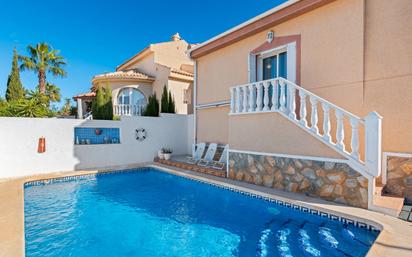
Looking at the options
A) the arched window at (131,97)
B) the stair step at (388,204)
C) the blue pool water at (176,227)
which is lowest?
the blue pool water at (176,227)

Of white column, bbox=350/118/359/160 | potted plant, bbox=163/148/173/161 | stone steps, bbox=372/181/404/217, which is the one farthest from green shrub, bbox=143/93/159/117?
stone steps, bbox=372/181/404/217

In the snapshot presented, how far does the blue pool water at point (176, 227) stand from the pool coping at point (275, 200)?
0.27 m

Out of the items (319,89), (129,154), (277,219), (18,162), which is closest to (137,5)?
(129,154)

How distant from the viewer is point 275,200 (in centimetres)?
729

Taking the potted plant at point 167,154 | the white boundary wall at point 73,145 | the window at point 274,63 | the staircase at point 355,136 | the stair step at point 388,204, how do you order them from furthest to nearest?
the potted plant at point 167,154 → the white boundary wall at point 73,145 → the window at point 274,63 → the staircase at point 355,136 → the stair step at point 388,204

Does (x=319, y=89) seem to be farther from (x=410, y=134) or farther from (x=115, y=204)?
(x=115, y=204)

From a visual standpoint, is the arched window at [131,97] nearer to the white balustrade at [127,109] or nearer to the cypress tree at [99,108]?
the white balustrade at [127,109]

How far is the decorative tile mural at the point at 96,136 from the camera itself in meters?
12.5

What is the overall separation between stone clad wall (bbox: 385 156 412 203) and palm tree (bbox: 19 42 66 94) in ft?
99.5

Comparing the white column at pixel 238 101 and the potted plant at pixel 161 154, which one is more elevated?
the white column at pixel 238 101

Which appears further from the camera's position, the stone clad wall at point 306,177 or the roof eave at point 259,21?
the roof eave at point 259,21

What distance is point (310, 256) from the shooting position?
177 inches

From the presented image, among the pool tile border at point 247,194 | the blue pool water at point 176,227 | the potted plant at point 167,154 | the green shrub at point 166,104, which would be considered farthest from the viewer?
the green shrub at point 166,104

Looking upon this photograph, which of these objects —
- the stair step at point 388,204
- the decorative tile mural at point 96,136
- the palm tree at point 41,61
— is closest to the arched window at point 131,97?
the decorative tile mural at point 96,136
